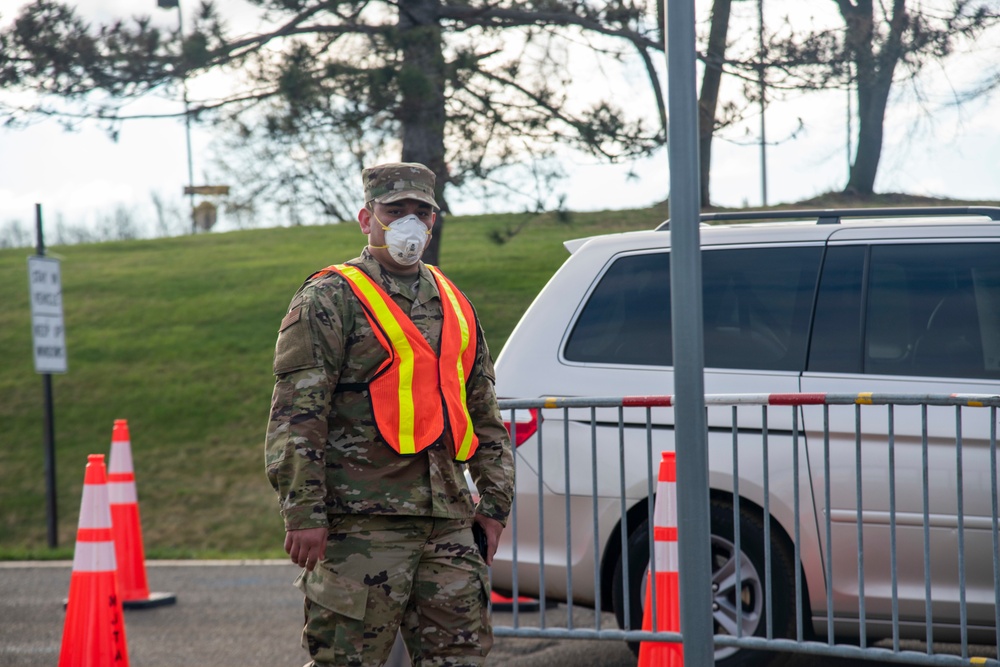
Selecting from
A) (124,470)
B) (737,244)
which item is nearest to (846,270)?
(737,244)

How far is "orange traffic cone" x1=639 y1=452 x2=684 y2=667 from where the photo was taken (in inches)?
166

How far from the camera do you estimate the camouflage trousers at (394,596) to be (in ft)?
11.1

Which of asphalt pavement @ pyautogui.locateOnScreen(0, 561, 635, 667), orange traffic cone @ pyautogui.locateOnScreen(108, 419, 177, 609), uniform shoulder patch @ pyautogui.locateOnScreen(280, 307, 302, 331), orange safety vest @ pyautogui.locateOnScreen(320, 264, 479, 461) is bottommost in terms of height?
asphalt pavement @ pyautogui.locateOnScreen(0, 561, 635, 667)

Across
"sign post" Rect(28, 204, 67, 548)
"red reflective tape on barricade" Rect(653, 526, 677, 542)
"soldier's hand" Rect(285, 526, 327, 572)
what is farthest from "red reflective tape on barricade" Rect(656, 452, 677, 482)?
"sign post" Rect(28, 204, 67, 548)

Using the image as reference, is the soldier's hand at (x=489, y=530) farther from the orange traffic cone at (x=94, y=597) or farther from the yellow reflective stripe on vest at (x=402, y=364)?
the orange traffic cone at (x=94, y=597)

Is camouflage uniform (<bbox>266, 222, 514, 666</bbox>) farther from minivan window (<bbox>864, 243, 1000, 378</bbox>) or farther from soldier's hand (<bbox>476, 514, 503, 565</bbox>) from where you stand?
minivan window (<bbox>864, 243, 1000, 378</bbox>)

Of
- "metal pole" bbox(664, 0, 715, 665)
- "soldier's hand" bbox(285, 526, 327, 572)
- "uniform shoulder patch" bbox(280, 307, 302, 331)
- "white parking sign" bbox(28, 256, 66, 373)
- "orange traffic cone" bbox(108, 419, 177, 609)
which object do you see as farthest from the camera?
"white parking sign" bbox(28, 256, 66, 373)

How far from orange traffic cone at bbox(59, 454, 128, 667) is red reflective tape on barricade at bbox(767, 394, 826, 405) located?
2852 millimetres

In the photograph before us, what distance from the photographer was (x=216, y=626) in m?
6.64

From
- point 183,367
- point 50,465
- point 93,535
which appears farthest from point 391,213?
point 183,367

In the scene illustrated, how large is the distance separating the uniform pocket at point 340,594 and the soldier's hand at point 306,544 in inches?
4.4

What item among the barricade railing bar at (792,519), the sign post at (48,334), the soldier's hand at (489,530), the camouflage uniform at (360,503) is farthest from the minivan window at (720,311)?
the sign post at (48,334)

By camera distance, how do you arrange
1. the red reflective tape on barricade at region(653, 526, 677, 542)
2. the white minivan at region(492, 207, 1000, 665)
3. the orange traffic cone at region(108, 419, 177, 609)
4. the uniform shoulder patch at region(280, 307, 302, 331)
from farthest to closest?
1. the orange traffic cone at region(108, 419, 177, 609)
2. the white minivan at region(492, 207, 1000, 665)
3. the red reflective tape on barricade at region(653, 526, 677, 542)
4. the uniform shoulder patch at region(280, 307, 302, 331)

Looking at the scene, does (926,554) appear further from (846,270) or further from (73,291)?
(73,291)
